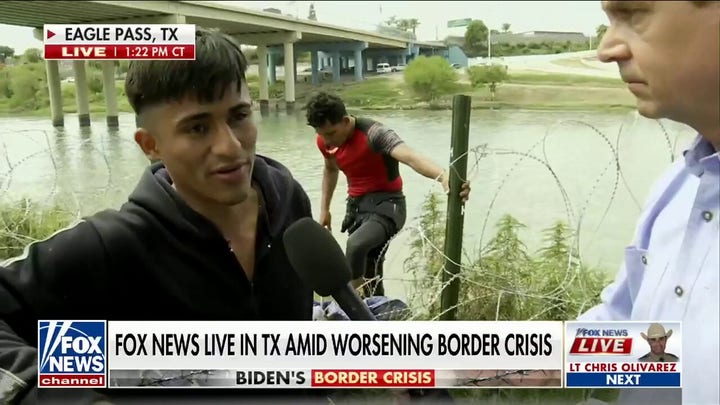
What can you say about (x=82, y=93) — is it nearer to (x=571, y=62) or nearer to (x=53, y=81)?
(x=53, y=81)

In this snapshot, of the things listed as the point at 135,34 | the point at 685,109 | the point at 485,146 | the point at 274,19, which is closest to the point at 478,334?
the point at 485,146

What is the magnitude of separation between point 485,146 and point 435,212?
0.23m

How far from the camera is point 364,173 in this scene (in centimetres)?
177

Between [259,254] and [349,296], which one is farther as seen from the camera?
[259,254]

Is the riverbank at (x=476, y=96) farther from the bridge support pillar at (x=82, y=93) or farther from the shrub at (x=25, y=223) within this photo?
the shrub at (x=25, y=223)

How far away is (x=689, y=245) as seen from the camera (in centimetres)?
126

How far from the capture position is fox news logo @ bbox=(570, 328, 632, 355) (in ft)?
5.17

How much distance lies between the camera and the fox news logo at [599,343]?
5.17 ft

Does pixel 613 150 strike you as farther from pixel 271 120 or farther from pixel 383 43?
pixel 271 120

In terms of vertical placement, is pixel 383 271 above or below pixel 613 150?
below

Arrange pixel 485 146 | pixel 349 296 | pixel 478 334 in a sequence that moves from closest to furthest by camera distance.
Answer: pixel 349 296 < pixel 478 334 < pixel 485 146

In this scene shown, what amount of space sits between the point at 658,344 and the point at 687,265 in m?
0.33

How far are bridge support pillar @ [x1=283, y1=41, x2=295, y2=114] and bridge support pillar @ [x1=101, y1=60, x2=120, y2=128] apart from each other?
422mm

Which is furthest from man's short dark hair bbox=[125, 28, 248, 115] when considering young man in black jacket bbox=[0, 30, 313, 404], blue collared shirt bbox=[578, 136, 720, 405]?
blue collared shirt bbox=[578, 136, 720, 405]
